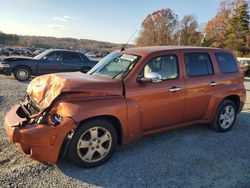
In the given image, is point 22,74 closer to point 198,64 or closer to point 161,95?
point 198,64

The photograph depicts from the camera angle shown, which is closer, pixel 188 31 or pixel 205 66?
pixel 205 66

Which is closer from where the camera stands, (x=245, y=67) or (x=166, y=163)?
(x=166, y=163)

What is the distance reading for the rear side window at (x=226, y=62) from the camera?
19.4 ft

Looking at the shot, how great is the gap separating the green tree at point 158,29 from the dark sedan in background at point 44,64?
159 ft

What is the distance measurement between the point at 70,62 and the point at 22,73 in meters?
2.32

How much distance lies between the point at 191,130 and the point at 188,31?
56.7 meters

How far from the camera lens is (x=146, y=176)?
154 inches

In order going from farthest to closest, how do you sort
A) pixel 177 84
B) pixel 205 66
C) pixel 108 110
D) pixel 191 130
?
pixel 191 130 → pixel 205 66 → pixel 177 84 → pixel 108 110

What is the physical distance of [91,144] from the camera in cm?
411

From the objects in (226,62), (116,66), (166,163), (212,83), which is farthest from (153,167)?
(226,62)

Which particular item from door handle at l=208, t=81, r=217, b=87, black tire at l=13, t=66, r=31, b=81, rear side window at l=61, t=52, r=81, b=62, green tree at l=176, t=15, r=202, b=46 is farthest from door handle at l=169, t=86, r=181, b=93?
green tree at l=176, t=15, r=202, b=46

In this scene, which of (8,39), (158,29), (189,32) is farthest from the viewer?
(8,39)

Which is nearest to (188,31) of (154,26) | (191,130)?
(154,26)

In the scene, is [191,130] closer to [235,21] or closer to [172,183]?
[172,183]
